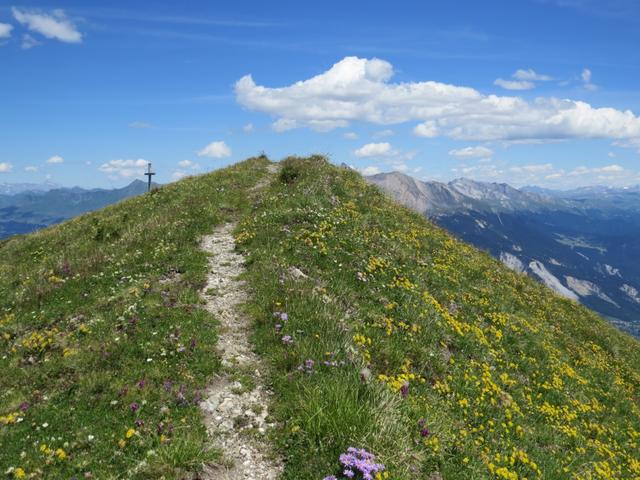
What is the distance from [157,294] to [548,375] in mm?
14457

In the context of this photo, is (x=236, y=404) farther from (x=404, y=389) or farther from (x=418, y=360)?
(x=418, y=360)

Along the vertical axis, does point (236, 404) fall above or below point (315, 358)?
below

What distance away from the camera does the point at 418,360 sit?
12.9 m

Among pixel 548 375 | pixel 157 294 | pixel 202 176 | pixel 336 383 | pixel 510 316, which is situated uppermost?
pixel 202 176

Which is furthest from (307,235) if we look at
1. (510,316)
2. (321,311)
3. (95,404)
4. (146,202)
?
(146,202)

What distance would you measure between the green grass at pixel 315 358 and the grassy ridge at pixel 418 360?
0.06 metres

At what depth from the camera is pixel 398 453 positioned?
832 centimetres

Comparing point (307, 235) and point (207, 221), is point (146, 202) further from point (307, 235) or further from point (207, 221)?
point (307, 235)

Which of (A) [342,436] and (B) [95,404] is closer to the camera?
(A) [342,436]

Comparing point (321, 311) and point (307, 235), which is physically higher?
point (307, 235)

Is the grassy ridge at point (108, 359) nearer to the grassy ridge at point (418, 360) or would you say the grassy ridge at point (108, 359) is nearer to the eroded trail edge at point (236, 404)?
the eroded trail edge at point (236, 404)

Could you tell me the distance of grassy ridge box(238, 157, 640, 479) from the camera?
29.6 feet

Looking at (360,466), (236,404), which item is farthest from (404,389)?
(236,404)

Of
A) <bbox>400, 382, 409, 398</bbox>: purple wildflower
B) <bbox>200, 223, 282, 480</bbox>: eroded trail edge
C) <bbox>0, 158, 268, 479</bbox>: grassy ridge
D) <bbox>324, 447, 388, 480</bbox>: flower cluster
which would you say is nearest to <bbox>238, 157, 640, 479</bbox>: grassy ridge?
<bbox>400, 382, 409, 398</bbox>: purple wildflower
